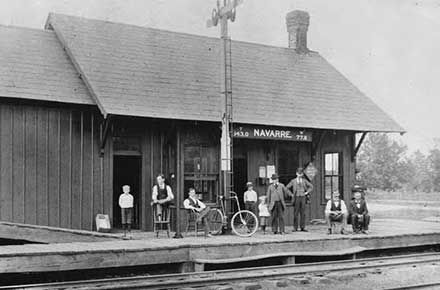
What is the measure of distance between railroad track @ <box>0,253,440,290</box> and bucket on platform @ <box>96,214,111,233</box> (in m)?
4.10

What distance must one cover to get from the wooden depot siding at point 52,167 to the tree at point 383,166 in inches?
1902

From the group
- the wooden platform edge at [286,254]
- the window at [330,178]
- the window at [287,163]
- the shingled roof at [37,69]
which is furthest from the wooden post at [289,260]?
the window at [330,178]

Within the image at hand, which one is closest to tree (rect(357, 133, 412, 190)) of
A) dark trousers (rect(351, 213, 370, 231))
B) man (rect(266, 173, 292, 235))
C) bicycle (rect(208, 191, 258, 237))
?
dark trousers (rect(351, 213, 370, 231))

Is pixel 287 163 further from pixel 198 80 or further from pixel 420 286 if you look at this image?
pixel 420 286

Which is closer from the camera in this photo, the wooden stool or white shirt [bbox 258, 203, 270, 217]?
the wooden stool

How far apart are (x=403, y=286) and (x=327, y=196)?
29.4 ft

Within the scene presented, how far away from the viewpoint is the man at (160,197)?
1318cm

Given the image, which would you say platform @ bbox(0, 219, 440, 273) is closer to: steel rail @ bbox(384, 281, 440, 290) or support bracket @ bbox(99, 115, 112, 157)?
support bracket @ bbox(99, 115, 112, 157)

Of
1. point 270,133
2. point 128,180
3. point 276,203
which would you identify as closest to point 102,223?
point 128,180

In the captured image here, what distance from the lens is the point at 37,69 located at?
47.6 ft

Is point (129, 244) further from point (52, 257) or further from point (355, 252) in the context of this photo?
point (355, 252)

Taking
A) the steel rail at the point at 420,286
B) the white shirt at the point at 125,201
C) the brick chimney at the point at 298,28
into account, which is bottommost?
the steel rail at the point at 420,286

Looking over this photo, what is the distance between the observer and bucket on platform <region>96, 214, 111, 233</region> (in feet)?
46.7

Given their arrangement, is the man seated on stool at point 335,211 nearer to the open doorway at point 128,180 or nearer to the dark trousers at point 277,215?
the dark trousers at point 277,215
